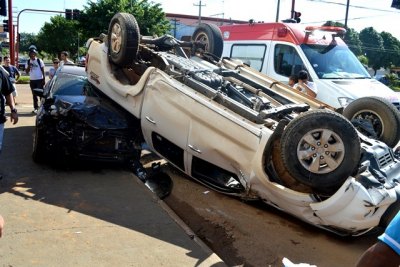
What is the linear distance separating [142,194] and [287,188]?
1743 mm

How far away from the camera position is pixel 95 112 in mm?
5762

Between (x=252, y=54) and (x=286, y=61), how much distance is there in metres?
0.99

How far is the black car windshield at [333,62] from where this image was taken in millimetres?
8156

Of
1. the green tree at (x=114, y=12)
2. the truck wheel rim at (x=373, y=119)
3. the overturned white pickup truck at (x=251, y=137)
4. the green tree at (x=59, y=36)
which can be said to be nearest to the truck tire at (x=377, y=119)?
the truck wheel rim at (x=373, y=119)

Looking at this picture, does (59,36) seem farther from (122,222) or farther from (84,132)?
(122,222)

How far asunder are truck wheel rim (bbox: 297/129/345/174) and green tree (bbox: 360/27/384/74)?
57.4 meters

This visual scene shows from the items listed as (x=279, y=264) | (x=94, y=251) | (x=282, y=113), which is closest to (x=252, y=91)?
(x=282, y=113)

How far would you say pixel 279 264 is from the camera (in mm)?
3799

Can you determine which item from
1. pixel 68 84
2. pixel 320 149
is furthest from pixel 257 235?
pixel 68 84

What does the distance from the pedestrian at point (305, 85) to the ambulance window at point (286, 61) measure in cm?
72

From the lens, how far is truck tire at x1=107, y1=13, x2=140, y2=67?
5652 mm

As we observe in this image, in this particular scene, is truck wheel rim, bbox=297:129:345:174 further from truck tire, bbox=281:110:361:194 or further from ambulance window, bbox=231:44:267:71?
ambulance window, bbox=231:44:267:71

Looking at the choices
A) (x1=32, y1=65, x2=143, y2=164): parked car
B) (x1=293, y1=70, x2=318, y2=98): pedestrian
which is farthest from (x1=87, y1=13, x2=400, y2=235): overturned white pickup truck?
Answer: (x1=293, y1=70, x2=318, y2=98): pedestrian

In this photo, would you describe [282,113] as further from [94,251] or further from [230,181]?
[94,251]
